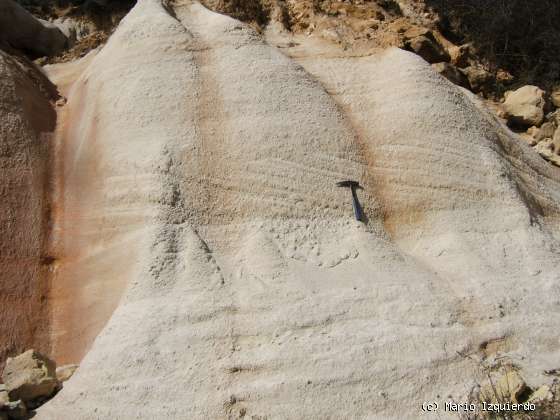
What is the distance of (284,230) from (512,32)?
7.86 m

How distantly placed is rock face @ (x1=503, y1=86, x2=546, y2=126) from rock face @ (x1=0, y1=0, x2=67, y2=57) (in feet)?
23.6

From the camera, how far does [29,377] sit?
4855 mm

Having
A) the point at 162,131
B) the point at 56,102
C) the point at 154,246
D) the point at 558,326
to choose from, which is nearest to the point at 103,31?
the point at 56,102

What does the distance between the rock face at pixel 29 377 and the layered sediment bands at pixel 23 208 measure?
0.43 m

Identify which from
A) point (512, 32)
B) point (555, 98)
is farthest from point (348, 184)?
point (512, 32)

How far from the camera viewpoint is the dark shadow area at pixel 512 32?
1116 centimetres

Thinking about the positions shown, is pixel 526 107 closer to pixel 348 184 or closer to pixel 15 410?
pixel 348 184

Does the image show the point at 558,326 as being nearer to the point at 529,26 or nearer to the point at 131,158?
the point at 131,158

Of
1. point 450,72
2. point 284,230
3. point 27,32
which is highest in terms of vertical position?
point 27,32

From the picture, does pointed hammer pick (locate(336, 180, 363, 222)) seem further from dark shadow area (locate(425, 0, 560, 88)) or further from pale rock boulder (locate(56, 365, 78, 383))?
dark shadow area (locate(425, 0, 560, 88))

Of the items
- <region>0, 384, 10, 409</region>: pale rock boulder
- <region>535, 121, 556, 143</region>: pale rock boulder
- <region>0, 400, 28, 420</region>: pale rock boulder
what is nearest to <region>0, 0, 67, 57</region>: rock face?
<region>0, 384, 10, 409</region>: pale rock boulder

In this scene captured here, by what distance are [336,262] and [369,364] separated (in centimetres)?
121

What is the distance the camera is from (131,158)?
6527mm

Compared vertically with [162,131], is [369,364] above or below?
below
